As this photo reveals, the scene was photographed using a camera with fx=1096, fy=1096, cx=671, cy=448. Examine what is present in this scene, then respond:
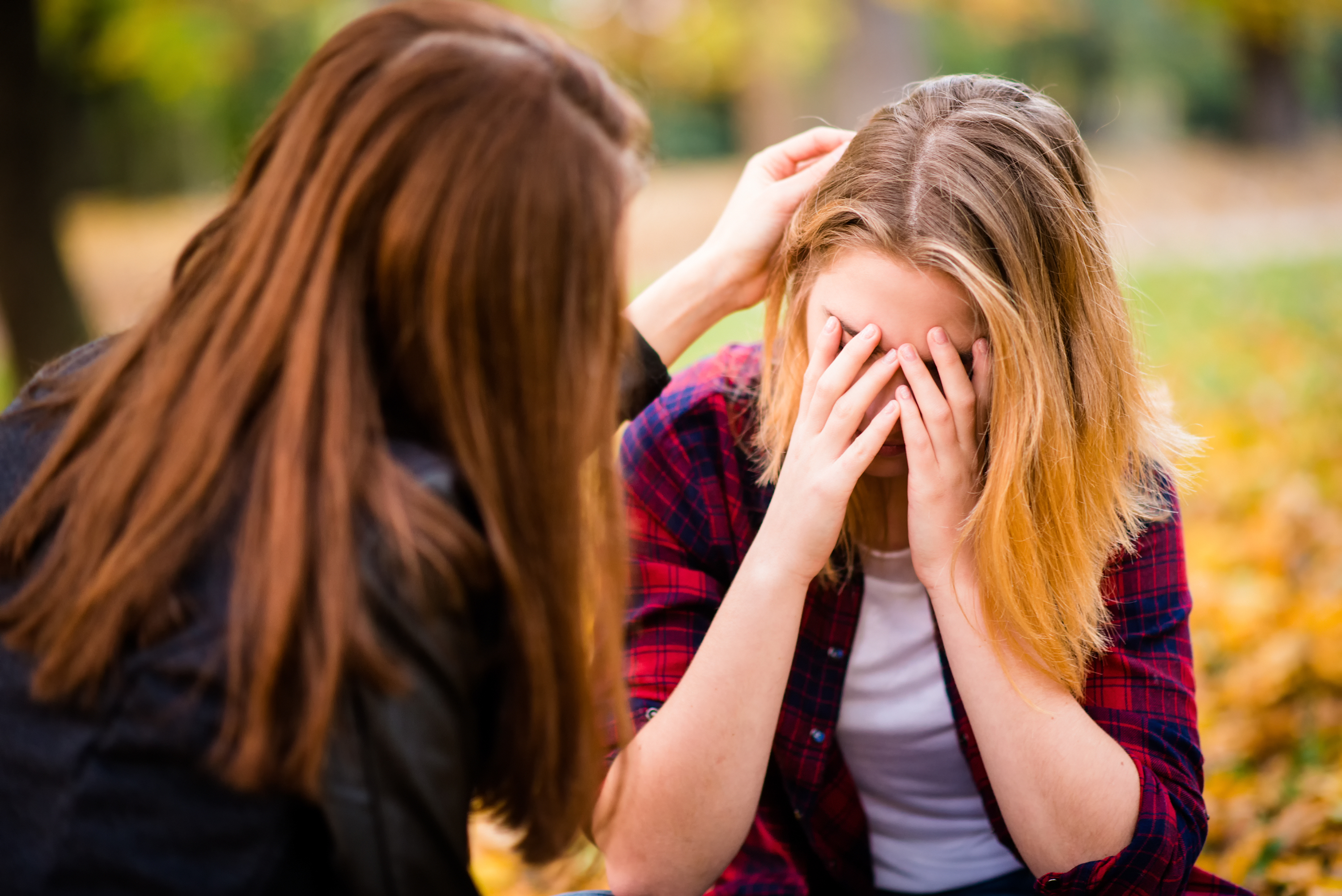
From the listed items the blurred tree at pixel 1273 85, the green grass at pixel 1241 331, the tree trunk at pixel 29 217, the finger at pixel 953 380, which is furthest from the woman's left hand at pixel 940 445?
the blurred tree at pixel 1273 85

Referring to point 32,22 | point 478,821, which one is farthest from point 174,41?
point 478,821

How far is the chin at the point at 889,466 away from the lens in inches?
79.6

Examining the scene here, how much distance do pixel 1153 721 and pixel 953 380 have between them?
0.70 m

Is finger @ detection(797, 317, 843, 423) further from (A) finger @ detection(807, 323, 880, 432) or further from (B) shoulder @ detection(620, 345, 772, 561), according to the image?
(B) shoulder @ detection(620, 345, 772, 561)

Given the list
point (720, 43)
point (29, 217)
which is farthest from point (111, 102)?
point (29, 217)

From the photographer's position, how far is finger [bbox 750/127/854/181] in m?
2.33

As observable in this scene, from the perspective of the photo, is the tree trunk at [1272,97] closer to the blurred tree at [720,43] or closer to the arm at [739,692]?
the blurred tree at [720,43]

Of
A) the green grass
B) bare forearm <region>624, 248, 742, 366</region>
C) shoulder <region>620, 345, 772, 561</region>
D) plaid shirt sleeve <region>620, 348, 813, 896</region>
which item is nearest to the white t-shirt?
plaid shirt sleeve <region>620, 348, 813, 896</region>

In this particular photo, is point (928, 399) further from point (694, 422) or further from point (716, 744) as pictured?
point (716, 744)

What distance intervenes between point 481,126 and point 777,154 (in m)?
1.19

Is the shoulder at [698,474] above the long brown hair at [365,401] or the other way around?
the other way around

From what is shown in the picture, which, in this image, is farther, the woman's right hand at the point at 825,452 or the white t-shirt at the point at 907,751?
the white t-shirt at the point at 907,751

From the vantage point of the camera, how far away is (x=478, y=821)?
3.52 meters

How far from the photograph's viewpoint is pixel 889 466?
2027mm
